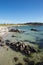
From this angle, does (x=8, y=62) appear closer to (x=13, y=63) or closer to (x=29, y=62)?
(x=13, y=63)

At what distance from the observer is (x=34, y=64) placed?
431 inches

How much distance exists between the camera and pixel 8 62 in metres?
11.5

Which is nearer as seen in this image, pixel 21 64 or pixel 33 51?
pixel 21 64

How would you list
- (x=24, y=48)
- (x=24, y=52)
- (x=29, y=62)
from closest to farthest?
(x=29, y=62), (x=24, y=52), (x=24, y=48)

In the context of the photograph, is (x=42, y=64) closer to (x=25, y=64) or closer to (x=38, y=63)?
(x=38, y=63)

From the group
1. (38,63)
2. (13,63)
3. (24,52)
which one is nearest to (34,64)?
(38,63)

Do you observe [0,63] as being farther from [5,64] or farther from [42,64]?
[42,64]

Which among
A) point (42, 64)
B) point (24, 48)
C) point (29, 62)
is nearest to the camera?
point (42, 64)

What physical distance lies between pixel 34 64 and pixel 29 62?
26.8 inches

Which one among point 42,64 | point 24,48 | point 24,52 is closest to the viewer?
point 42,64

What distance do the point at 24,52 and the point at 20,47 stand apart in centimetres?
166

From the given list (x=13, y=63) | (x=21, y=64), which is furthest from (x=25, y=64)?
(x=13, y=63)

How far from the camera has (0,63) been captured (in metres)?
11.1

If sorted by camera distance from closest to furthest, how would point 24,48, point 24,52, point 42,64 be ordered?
point 42,64
point 24,52
point 24,48
